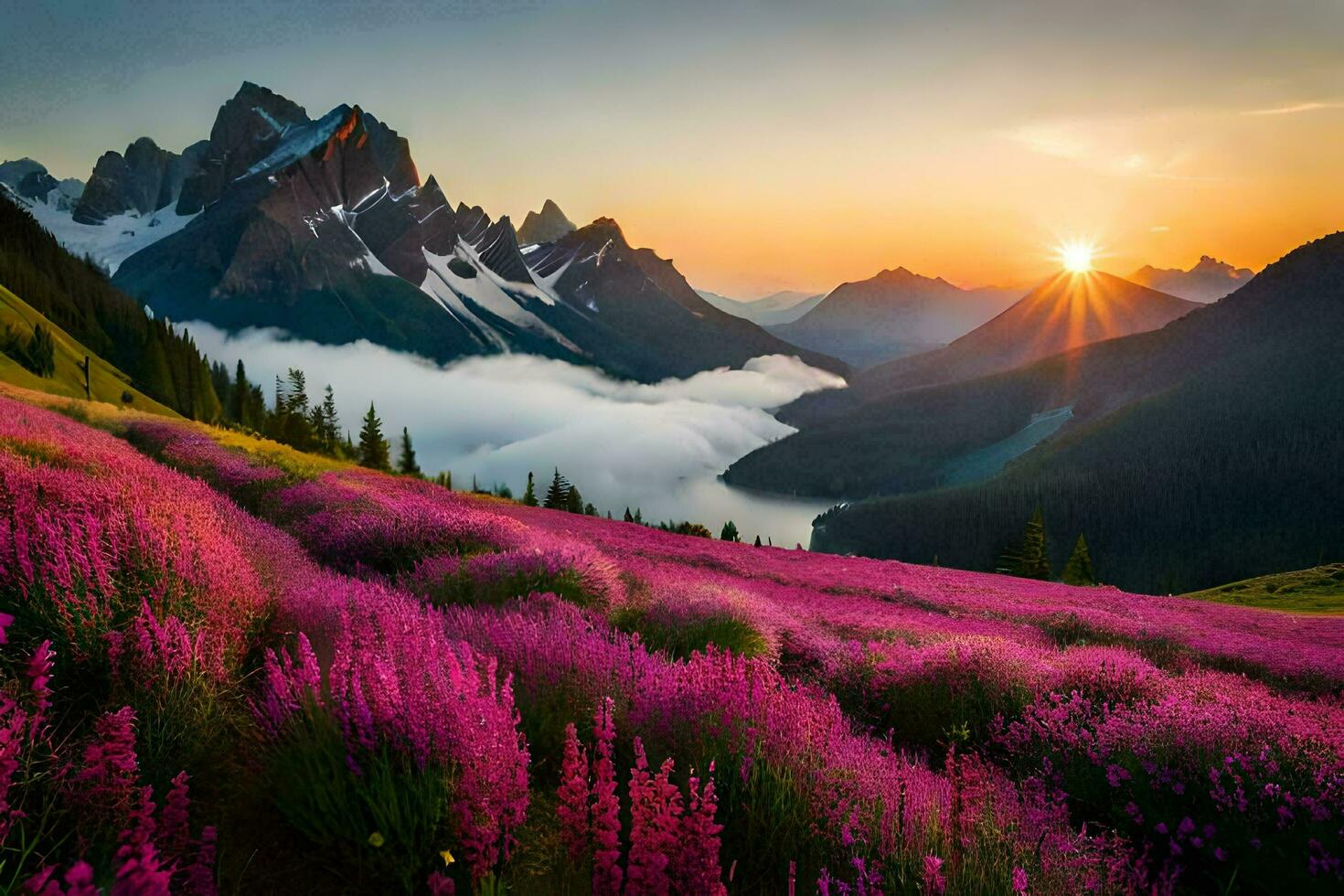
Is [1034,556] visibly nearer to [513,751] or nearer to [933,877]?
[933,877]

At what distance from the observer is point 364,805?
10.8 ft

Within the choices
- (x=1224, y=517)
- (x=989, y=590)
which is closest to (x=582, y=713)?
(x=989, y=590)

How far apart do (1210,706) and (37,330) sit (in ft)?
298

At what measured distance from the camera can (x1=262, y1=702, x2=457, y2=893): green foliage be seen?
305 centimetres

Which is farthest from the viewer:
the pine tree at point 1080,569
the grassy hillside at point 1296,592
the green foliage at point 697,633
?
the pine tree at point 1080,569

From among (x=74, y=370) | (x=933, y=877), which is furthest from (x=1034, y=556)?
(x=74, y=370)

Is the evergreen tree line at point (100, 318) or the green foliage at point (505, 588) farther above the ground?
the evergreen tree line at point (100, 318)

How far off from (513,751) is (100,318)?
147195mm

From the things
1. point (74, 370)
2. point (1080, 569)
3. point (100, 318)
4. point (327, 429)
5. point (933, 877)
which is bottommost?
point (1080, 569)

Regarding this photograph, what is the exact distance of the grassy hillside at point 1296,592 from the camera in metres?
42.3

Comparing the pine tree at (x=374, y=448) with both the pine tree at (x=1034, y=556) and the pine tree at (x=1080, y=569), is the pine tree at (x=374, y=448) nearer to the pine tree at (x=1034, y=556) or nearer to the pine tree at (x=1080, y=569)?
the pine tree at (x=1034, y=556)

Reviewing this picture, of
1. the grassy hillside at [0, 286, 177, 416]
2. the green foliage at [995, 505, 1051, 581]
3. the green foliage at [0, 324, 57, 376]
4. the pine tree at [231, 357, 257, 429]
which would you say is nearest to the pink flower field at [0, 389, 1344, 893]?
the grassy hillside at [0, 286, 177, 416]

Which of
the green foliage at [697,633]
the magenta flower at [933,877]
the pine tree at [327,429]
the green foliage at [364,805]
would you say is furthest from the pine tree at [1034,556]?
the pine tree at [327,429]

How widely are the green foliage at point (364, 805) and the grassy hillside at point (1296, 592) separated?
53185mm
